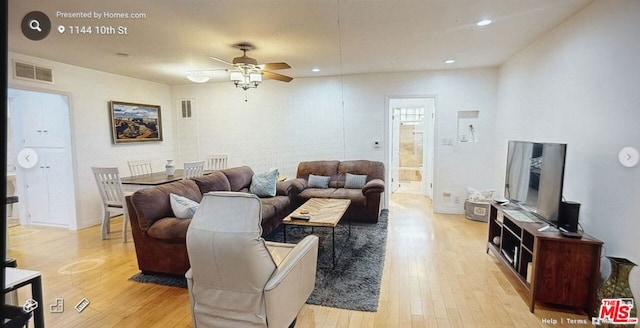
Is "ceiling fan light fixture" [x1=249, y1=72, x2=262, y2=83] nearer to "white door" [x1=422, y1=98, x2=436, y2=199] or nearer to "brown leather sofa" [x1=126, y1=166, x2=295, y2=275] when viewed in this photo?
"brown leather sofa" [x1=126, y1=166, x2=295, y2=275]

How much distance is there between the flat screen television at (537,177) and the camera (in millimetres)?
2297

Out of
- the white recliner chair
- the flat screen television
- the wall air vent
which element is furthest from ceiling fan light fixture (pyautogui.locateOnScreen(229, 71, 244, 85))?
the wall air vent

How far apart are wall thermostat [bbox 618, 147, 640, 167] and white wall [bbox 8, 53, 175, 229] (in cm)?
441

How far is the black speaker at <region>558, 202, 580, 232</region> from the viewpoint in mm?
2180

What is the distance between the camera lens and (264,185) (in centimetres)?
434

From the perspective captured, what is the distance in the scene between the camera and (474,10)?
8.16ft

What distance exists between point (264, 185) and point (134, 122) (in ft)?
8.85

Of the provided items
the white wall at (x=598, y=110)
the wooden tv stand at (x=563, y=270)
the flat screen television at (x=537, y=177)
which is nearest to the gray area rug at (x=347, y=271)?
the wooden tv stand at (x=563, y=270)

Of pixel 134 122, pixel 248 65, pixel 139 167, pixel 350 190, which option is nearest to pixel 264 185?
pixel 350 190

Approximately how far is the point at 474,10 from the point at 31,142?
117 inches

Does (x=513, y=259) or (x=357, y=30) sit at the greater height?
(x=357, y=30)

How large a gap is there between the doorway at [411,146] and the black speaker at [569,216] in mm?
3682

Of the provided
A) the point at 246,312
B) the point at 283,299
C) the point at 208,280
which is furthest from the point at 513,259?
the point at 208,280

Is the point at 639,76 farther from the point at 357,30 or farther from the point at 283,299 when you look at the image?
the point at 283,299
